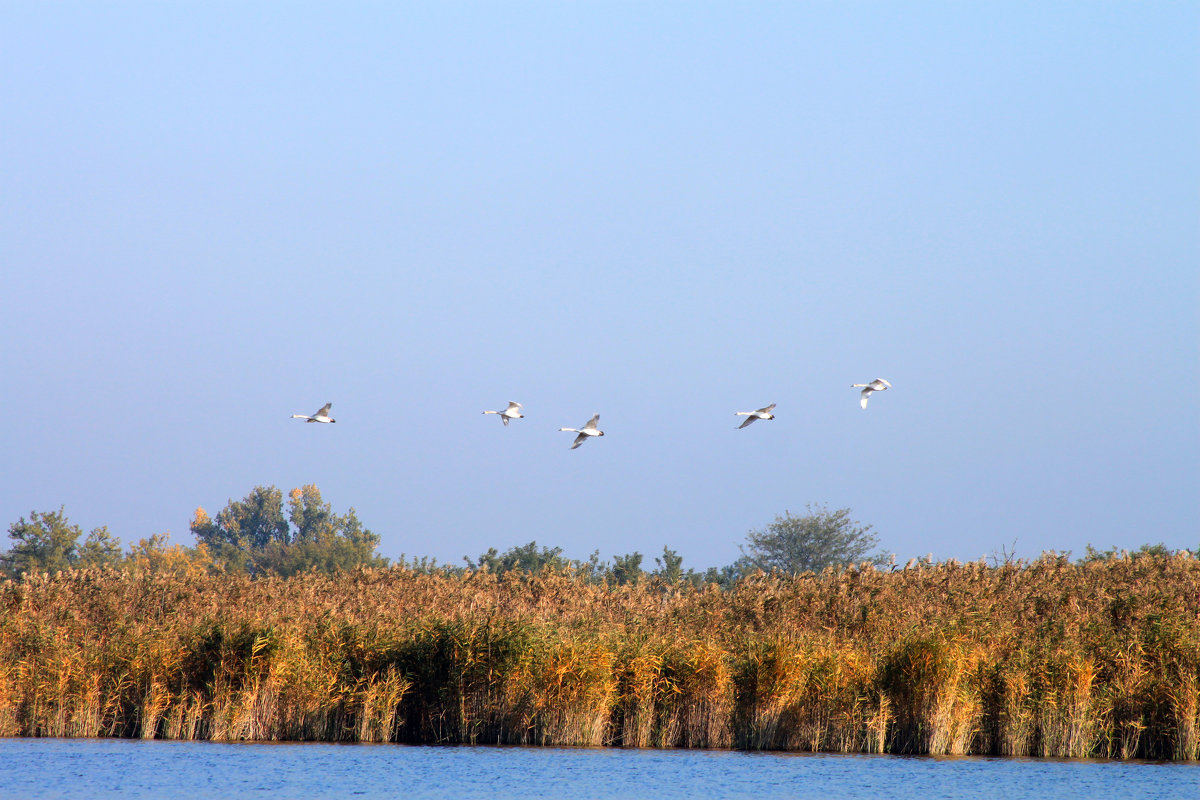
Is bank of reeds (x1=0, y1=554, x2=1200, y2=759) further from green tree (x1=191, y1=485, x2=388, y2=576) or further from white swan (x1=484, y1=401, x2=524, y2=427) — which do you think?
green tree (x1=191, y1=485, x2=388, y2=576)

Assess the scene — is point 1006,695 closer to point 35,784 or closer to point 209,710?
point 209,710

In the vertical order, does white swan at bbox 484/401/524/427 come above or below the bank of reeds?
above

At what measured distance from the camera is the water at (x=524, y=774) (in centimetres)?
2120

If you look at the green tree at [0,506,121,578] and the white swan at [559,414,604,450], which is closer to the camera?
the white swan at [559,414,604,450]

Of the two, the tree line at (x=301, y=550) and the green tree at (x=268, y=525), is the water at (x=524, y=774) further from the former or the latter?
the green tree at (x=268, y=525)

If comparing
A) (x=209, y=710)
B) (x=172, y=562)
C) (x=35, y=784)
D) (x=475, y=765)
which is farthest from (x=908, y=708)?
(x=172, y=562)

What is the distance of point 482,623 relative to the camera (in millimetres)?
25625

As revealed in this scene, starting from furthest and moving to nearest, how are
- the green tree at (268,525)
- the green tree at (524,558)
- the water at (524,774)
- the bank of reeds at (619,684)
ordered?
the green tree at (268,525)
the green tree at (524,558)
the bank of reeds at (619,684)
the water at (524,774)

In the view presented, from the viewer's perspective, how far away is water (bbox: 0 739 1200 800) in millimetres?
21203

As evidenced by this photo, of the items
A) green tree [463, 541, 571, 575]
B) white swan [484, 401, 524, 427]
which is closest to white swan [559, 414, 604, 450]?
white swan [484, 401, 524, 427]

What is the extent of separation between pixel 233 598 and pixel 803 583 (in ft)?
45.6

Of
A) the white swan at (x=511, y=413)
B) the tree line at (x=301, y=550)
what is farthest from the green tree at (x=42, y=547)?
the white swan at (x=511, y=413)

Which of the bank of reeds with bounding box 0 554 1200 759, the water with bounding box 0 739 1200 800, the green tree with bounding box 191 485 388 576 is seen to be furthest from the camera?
the green tree with bounding box 191 485 388 576

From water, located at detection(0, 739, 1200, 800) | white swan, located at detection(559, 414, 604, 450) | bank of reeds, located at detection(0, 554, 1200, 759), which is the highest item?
white swan, located at detection(559, 414, 604, 450)
